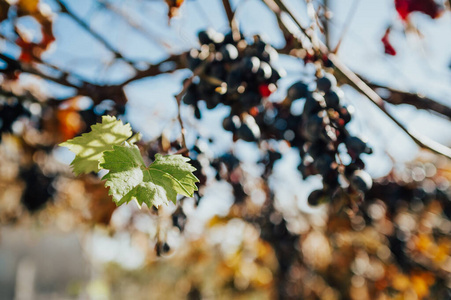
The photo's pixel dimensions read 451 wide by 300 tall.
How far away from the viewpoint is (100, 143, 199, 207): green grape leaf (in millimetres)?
633

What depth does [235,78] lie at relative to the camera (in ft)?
3.36

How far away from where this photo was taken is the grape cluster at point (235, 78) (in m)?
1.05

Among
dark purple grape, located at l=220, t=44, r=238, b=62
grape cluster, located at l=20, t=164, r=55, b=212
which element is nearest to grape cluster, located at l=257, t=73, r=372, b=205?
dark purple grape, located at l=220, t=44, r=238, b=62

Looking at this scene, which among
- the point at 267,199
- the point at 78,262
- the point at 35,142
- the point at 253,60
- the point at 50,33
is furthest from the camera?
the point at 78,262

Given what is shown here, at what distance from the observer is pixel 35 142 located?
107 inches

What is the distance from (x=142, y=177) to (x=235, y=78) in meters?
0.51

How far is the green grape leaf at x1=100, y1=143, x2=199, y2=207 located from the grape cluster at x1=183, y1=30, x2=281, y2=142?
421 millimetres

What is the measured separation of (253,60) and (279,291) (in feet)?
9.84

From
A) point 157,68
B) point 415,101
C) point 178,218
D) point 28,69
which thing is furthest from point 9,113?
point 415,101

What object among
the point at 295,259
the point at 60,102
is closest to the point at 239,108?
the point at 60,102

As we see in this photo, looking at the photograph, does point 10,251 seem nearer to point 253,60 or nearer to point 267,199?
point 267,199

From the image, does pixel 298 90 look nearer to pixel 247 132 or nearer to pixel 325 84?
pixel 325 84

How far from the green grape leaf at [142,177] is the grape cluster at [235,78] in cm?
42

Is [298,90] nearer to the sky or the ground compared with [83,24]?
nearer to the sky
